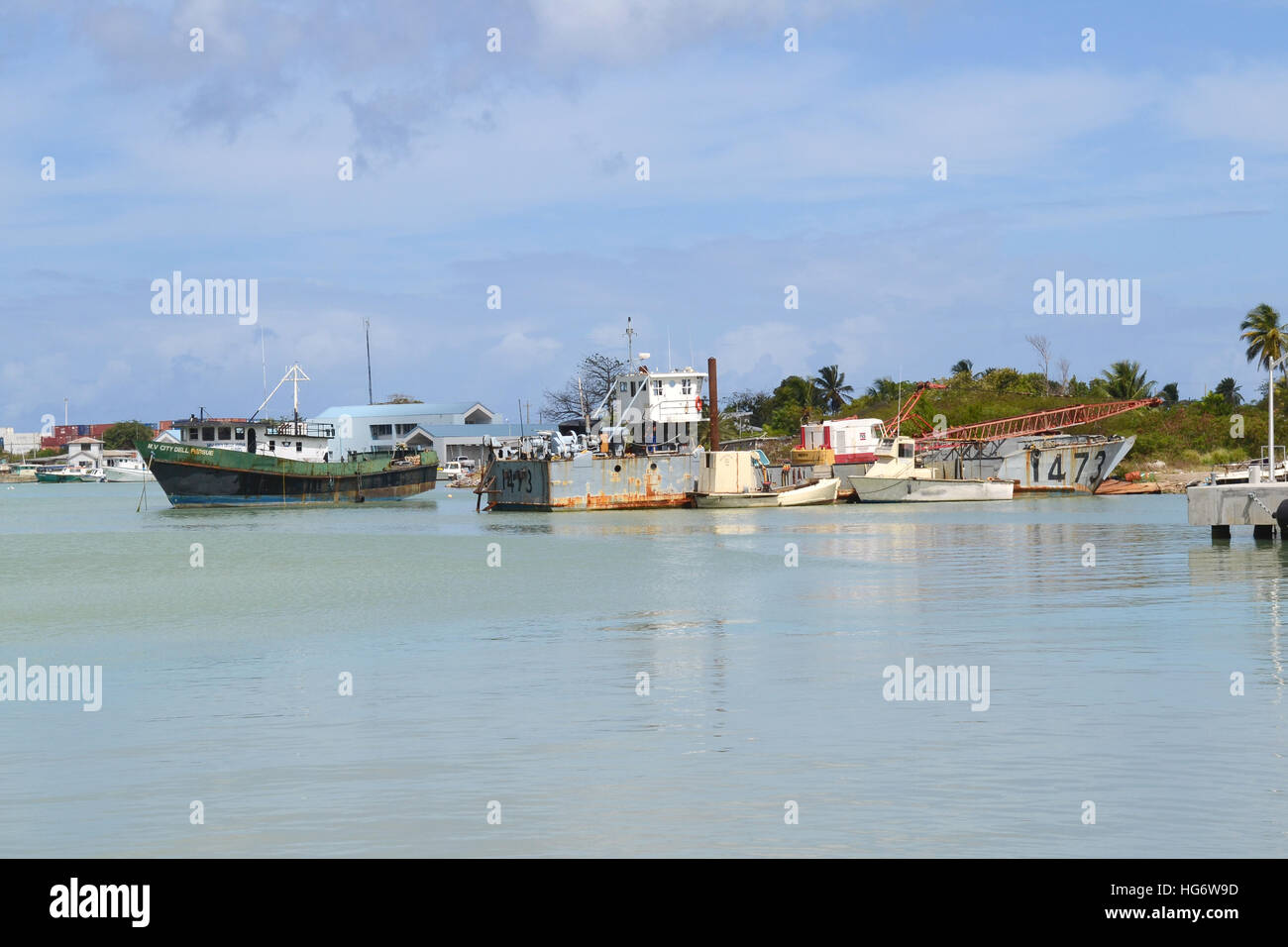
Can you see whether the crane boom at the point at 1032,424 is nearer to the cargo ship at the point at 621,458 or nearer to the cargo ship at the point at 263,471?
the cargo ship at the point at 621,458

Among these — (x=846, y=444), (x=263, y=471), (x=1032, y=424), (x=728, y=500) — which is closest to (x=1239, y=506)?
(x=728, y=500)

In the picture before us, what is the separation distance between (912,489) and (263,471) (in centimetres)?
3473

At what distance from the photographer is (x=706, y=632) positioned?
71.2 feet

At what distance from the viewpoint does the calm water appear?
9.96m

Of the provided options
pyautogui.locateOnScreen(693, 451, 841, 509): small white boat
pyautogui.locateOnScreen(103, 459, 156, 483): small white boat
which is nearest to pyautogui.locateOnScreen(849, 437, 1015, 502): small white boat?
pyautogui.locateOnScreen(693, 451, 841, 509): small white boat

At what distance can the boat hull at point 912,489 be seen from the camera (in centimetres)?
7175

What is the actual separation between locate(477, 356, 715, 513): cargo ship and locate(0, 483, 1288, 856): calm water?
94.4 ft

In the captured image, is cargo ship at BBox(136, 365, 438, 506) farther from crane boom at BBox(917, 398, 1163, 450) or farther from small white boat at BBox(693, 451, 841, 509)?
crane boom at BBox(917, 398, 1163, 450)

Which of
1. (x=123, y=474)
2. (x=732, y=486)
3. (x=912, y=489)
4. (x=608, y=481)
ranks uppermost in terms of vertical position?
(x=123, y=474)

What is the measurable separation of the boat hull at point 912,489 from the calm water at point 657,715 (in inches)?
1483

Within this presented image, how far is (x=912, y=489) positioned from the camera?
7212cm

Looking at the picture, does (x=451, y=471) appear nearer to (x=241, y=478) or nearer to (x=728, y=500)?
(x=241, y=478)

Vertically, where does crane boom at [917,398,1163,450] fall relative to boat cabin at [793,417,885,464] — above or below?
above
